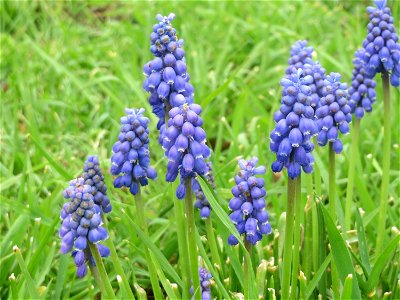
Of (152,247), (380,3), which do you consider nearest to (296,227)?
(152,247)

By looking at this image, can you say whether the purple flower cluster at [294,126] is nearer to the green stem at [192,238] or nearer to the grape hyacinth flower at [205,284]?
the green stem at [192,238]

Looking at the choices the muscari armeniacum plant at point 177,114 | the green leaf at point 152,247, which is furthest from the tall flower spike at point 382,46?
the green leaf at point 152,247

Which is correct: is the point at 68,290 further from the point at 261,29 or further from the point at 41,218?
the point at 261,29

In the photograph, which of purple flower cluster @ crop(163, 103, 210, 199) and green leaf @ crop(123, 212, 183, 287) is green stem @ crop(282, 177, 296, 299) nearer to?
purple flower cluster @ crop(163, 103, 210, 199)

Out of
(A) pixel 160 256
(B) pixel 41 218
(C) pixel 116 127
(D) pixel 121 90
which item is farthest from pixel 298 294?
(D) pixel 121 90

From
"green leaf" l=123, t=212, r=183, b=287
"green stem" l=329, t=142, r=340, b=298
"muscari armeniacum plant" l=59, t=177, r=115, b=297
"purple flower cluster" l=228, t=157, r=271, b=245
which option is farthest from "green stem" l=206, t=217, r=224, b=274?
"muscari armeniacum plant" l=59, t=177, r=115, b=297
